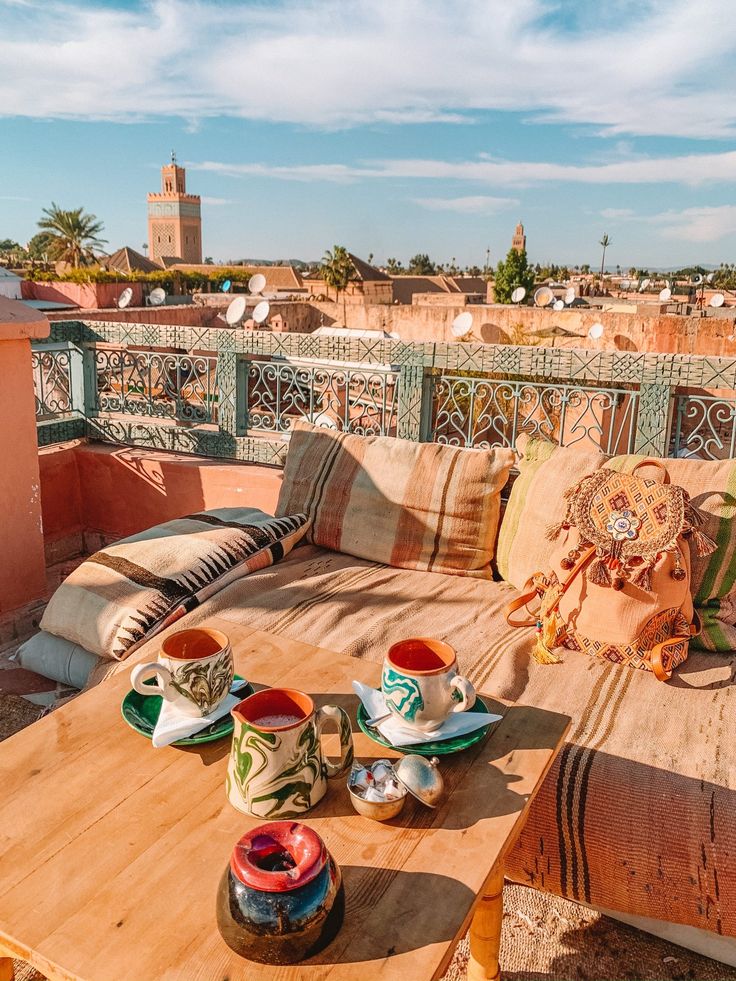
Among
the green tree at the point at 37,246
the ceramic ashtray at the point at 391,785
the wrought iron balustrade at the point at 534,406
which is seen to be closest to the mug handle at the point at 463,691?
the ceramic ashtray at the point at 391,785

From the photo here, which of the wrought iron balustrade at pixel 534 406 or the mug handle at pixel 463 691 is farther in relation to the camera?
the wrought iron balustrade at pixel 534 406

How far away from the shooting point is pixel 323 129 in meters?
63.8

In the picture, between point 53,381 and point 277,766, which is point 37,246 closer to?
point 53,381

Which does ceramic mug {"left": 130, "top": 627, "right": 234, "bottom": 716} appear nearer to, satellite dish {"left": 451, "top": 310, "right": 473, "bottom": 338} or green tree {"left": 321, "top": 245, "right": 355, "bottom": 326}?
satellite dish {"left": 451, "top": 310, "right": 473, "bottom": 338}

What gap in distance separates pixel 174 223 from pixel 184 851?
8065 cm

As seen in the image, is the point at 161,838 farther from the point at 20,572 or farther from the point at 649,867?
the point at 20,572

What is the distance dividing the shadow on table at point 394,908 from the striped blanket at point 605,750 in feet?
3.01

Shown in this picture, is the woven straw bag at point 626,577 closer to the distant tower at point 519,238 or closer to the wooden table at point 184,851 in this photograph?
the wooden table at point 184,851

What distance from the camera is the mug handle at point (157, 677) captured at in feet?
5.14

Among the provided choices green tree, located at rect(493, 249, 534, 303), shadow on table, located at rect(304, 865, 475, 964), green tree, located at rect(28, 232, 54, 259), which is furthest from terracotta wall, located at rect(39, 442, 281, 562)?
green tree, located at rect(28, 232, 54, 259)

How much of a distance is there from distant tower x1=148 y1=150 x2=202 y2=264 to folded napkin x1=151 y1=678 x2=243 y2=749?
78.3 m

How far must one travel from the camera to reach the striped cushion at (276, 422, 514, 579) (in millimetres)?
3312

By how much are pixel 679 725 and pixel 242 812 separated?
1.41m

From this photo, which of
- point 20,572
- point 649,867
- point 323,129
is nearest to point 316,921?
point 649,867
